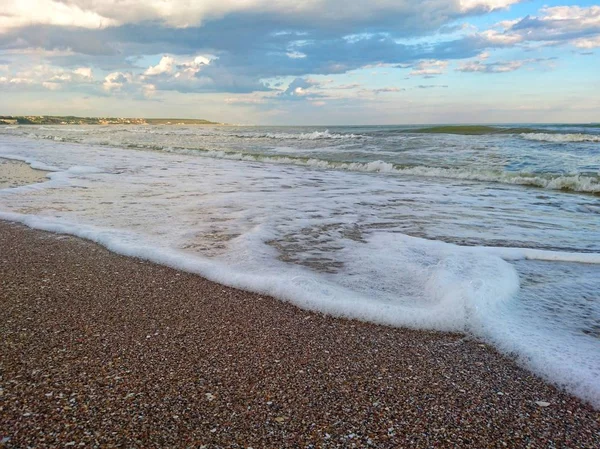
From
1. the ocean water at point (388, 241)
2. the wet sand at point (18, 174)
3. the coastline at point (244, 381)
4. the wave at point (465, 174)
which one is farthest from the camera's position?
the wave at point (465, 174)

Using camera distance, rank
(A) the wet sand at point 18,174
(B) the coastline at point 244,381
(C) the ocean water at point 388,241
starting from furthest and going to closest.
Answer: (A) the wet sand at point 18,174, (C) the ocean water at point 388,241, (B) the coastline at point 244,381

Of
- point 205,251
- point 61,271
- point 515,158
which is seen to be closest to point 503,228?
point 205,251

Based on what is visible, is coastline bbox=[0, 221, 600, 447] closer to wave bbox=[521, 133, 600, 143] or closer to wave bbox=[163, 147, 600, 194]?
wave bbox=[163, 147, 600, 194]

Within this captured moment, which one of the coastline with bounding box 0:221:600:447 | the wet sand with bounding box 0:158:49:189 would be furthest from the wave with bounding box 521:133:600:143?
the coastline with bounding box 0:221:600:447

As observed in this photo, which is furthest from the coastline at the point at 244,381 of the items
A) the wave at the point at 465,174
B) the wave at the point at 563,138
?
the wave at the point at 563,138

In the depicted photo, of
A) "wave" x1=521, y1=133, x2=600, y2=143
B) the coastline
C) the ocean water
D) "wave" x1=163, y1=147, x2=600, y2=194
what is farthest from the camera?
"wave" x1=521, y1=133, x2=600, y2=143

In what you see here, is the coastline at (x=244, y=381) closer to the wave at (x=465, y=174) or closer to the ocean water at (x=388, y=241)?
the ocean water at (x=388, y=241)

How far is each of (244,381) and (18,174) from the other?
38.8 feet

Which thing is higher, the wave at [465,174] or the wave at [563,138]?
the wave at [563,138]

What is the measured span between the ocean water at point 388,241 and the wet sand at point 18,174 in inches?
16.8

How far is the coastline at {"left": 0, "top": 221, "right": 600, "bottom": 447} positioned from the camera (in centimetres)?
207

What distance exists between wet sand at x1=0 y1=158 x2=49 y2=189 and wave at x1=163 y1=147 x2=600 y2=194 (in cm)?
882

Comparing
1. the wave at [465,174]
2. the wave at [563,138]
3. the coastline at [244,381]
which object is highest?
the wave at [563,138]

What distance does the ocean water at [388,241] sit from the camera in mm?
3480
